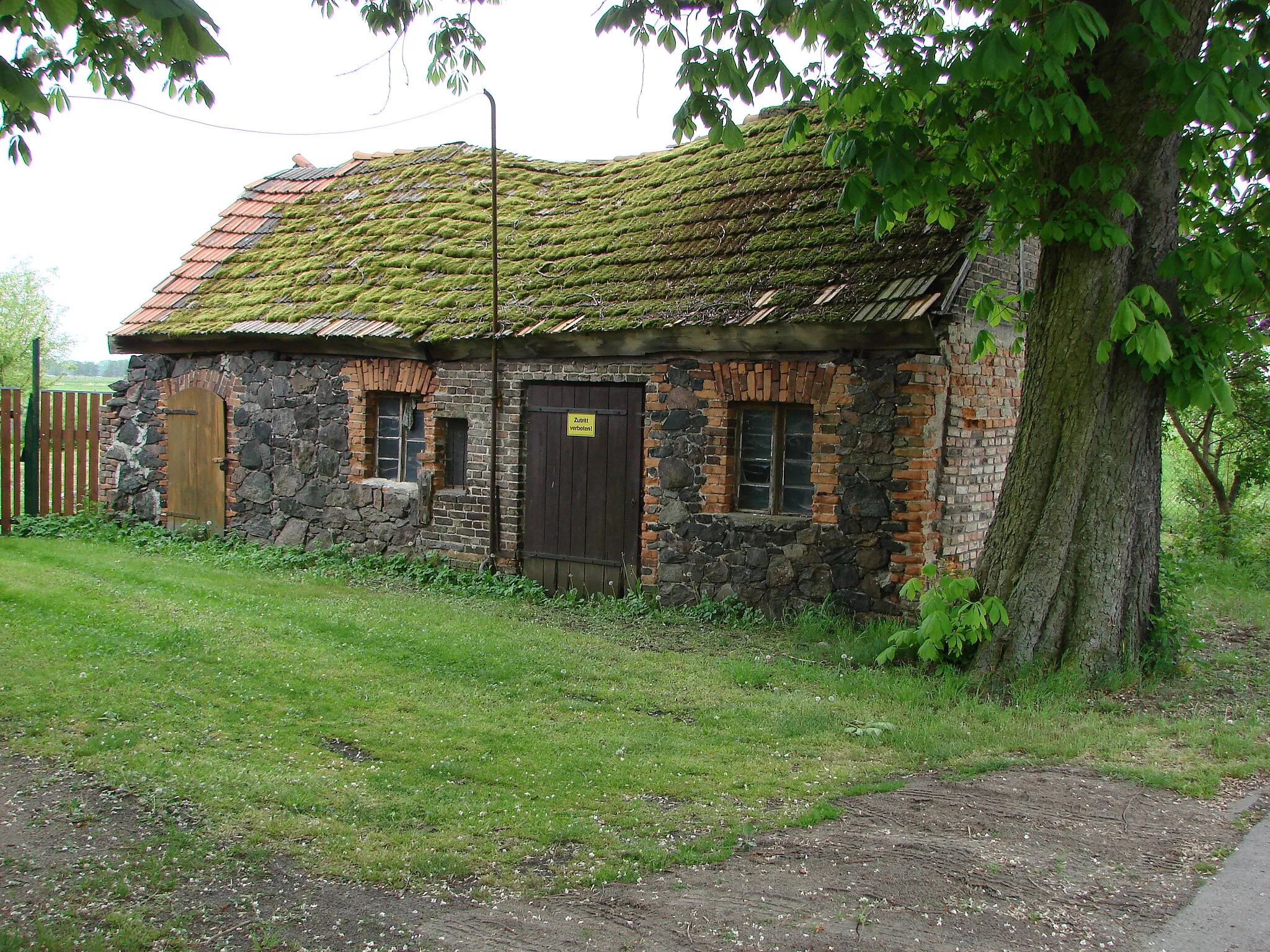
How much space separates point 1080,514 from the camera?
6883 millimetres

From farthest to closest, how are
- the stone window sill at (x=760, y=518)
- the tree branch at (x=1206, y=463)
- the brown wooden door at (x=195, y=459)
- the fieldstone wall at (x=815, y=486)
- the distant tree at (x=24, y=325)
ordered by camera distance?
1. the distant tree at (x=24, y=325)
2. the tree branch at (x=1206, y=463)
3. the brown wooden door at (x=195, y=459)
4. the stone window sill at (x=760, y=518)
5. the fieldstone wall at (x=815, y=486)

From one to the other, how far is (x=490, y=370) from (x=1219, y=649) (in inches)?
295

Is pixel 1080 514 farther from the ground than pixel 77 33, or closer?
closer

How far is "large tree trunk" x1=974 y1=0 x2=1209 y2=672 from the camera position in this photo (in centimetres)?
674

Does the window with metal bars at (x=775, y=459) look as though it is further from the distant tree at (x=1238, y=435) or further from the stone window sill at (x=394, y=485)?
the distant tree at (x=1238, y=435)

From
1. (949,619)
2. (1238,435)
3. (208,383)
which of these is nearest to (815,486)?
(949,619)

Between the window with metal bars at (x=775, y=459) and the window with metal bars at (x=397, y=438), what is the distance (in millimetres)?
4094

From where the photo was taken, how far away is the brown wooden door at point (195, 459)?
13.2m

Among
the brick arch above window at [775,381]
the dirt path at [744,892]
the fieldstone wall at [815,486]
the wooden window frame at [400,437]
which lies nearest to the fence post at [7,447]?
the wooden window frame at [400,437]

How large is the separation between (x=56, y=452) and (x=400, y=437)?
18.9 feet

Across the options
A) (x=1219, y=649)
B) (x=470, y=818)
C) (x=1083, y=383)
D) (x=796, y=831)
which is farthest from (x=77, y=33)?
(x=1219, y=649)

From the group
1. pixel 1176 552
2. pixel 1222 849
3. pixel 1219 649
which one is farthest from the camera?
pixel 1176 552

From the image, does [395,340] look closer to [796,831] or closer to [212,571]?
[212,571]

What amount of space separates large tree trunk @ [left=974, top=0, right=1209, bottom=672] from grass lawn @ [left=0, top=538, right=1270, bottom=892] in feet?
1.70
